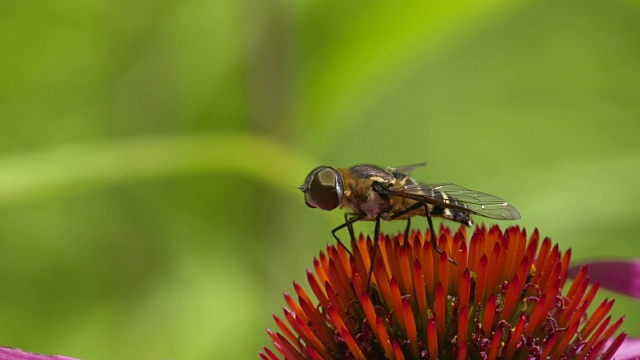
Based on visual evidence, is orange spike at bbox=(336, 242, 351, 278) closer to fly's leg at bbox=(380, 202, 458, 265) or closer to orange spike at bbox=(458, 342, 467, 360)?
fly's leg at bbox=(380, 202, 458, 265)

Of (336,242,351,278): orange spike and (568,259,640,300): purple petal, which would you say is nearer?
(336,242,351,278): orange spike

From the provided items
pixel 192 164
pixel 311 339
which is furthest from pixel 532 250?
pixel 192 164

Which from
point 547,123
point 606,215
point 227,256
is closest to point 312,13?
point 227,256

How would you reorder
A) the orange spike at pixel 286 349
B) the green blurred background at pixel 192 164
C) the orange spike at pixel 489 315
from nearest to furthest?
1. the orange spike at pixel 489 315
2. the orange spike at pixel 286 349
3. the green blurred background at pixel 192 164

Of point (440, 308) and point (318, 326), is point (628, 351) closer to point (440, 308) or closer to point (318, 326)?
point (440, 308)

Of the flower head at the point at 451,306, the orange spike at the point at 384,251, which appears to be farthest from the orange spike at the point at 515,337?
the orange spike at the point at 384,251

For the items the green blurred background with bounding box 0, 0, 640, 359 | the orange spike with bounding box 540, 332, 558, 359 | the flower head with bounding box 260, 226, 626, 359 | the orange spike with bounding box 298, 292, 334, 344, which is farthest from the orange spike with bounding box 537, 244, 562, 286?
the green blurred background with bounding box 0, 0, 640, 359

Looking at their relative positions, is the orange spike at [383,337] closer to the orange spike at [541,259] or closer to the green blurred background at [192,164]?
the orange spike at [541,259]
